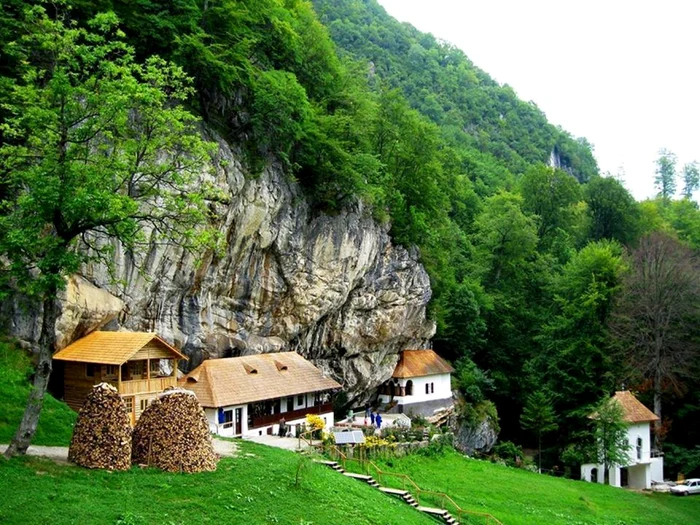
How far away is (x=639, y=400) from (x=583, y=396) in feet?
14.0

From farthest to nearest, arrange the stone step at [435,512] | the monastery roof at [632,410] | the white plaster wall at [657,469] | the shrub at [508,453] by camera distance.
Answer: the shrub at [508,453] < the white plaster wall at [657,469] < the monastery roof at [632,410] < the stone step at [435,512]

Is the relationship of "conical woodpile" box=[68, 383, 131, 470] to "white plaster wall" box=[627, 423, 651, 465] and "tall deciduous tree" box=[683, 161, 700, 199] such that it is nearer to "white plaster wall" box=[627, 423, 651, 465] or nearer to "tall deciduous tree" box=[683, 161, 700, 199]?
"white plaster wall" box=[627, 423, 651, 465]

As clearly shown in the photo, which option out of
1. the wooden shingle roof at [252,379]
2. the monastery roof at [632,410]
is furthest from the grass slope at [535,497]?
the wooden shingle roof at [252,379]

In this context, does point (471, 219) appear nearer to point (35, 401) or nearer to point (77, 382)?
point (77, 382)

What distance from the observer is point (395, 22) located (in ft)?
433

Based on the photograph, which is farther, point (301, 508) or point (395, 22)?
point (395, 22)

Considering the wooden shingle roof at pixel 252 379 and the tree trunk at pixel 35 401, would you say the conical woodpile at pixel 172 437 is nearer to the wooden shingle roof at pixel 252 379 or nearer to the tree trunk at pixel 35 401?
the tree trunk at pixel 35 401

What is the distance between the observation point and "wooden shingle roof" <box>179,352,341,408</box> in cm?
3278

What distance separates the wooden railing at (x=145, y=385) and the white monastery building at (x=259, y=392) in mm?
4690

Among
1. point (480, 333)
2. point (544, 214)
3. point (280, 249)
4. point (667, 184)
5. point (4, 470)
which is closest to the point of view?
point (4, 470)

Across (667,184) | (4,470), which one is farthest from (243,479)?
(667,184)

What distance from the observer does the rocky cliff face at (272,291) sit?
29.1 m

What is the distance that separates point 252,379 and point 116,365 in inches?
412

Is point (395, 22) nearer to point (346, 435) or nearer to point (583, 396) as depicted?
point (583, 396)
